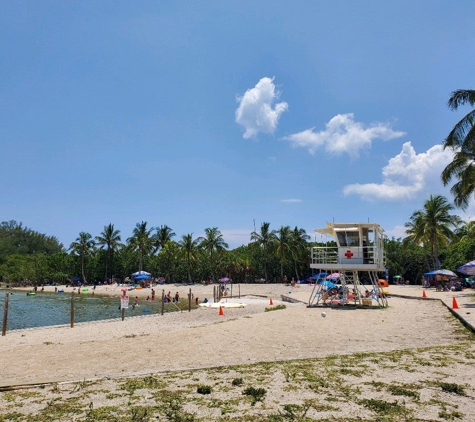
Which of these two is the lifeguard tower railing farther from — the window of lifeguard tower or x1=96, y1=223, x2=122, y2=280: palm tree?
x1=96, y1=223, x2=122, y2=280: palm tree

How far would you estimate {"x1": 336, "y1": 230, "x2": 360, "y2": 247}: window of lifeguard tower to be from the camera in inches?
968

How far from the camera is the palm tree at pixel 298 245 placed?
2463 inches

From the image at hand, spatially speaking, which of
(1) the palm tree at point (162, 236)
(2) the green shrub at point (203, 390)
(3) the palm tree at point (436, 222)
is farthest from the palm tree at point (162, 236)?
(2) the green shrub at point (203, 390)

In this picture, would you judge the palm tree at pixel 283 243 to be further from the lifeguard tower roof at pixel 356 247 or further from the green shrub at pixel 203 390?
the green shrub at pixel 203 390

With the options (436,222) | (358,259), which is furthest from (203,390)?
(436,222)

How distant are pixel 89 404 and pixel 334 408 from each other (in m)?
4.16

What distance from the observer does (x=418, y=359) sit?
368 inches

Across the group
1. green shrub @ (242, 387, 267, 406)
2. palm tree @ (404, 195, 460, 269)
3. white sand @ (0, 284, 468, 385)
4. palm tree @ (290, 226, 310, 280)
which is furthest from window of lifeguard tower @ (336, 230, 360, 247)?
palm tree @ (290, 226, 310, 280)

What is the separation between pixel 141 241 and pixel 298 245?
31.5 metres

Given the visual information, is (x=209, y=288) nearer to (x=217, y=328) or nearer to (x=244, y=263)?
(x=244, y=263)

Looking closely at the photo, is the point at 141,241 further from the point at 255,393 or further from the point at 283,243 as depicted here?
the point at 255,393

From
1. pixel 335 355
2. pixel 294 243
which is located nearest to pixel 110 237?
pixel 294 243

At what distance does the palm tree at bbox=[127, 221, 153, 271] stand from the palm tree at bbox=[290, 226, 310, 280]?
30120mm

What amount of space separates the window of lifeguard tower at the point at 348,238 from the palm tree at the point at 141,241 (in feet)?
184
